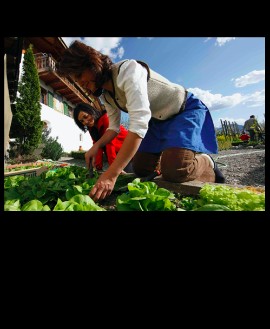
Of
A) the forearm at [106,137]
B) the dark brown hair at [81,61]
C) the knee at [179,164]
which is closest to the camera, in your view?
the dark brown hair at [81,61]

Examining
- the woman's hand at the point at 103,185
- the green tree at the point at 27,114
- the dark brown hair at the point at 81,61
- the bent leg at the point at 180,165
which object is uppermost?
the green tree at the point at 27,114

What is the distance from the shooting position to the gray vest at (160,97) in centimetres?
141

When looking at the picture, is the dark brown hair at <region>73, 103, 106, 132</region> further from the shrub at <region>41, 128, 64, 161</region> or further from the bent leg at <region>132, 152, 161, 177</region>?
the shrub at <region>41, 128, 64, 161</region>

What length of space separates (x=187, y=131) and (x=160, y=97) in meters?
0.32

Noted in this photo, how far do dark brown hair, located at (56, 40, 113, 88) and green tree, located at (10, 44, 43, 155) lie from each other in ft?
11.3

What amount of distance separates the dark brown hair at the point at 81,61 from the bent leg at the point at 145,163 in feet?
2.58

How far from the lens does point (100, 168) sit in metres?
2.57

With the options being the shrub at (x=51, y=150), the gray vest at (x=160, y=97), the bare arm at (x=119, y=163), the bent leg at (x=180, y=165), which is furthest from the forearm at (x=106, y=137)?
the shrub at (x=51, y=150)

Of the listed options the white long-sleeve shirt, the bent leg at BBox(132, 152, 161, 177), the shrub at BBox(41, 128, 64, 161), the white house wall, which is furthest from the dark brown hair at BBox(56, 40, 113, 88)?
the white house wall

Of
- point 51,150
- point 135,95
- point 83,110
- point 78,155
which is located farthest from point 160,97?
point 78,155

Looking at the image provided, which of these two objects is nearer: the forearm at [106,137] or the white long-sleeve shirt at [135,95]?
the white long-sleeve shirt at [135,95]

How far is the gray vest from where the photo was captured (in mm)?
1409

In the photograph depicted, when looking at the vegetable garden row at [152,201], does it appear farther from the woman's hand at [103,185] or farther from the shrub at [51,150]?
the shrub at [51,150]

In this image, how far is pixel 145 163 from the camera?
5.98ft
